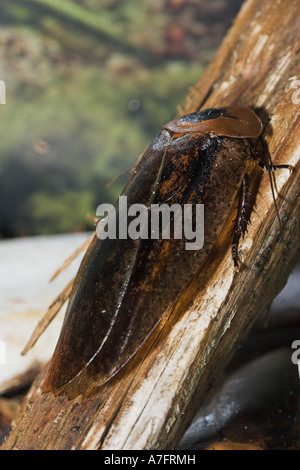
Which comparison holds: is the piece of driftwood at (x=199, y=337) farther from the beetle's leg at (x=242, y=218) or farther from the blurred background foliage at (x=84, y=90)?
the blurred background foliage at (x=84, y=90)

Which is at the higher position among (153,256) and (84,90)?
(153,256)

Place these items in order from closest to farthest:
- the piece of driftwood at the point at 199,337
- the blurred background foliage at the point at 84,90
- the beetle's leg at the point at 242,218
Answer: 1. the piece of driftwood at the point at 199,337
2. the beetle's leg at the point at 242,218
3. the blurred background foliage at the point at 84,90

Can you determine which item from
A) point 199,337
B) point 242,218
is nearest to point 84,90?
point 242,218

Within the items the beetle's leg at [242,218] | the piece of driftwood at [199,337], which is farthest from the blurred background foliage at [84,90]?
the beetle's leg at [242,218]

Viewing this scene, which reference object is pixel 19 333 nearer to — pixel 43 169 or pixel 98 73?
pixel 43 169

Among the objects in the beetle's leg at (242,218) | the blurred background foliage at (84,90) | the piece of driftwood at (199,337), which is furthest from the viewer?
the blurred background foliage at (84,90)

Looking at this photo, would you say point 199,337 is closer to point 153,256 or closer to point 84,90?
point 153,256
